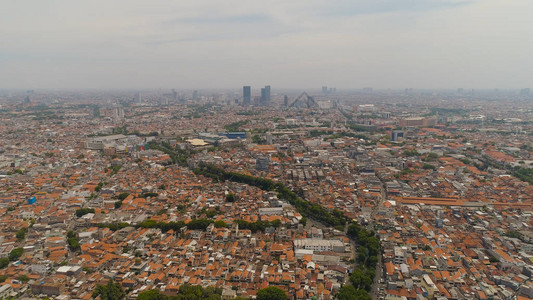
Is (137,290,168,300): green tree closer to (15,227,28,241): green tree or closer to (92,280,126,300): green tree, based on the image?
(92,280,126,300): green tree

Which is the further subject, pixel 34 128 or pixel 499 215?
pixel 34 128

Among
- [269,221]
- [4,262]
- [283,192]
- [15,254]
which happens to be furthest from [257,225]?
[4,262]

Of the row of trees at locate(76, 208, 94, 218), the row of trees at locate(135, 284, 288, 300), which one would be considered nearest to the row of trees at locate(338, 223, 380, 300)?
the row of trees at locate(135, 284, 288, 300)

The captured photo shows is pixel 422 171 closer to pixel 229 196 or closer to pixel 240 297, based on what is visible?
pixel 229 196

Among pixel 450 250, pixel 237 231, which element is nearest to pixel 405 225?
pixel 450 250

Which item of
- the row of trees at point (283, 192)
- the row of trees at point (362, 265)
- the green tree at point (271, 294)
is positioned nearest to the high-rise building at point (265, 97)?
the row of trees at point (283, 192)
